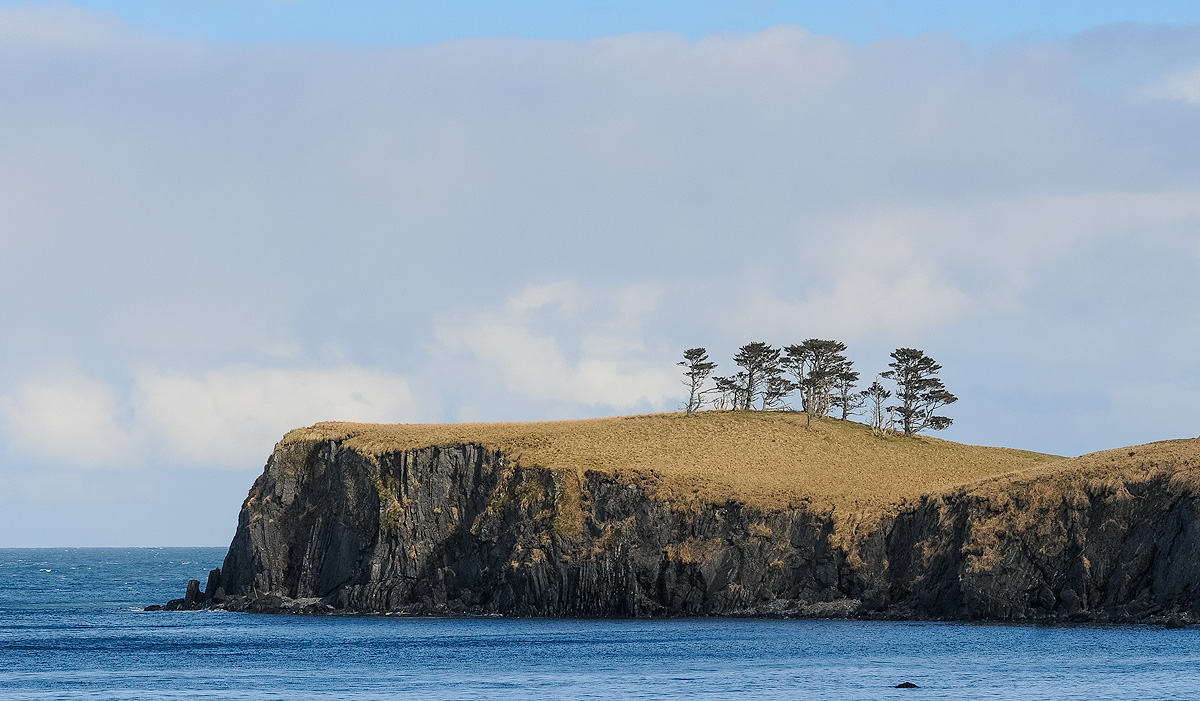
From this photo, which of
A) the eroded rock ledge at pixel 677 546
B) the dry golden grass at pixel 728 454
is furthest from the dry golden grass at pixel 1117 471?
the dry golden grass at pixel 728 454

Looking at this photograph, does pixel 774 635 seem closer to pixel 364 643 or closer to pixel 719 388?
pixel 364 643

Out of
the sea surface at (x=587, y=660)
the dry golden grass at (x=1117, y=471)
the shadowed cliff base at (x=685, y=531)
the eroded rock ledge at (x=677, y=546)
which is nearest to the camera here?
the sea surface at (x=587, y=660)

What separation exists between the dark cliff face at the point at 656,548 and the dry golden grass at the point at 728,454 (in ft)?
7.06

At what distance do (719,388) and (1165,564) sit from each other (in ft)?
240

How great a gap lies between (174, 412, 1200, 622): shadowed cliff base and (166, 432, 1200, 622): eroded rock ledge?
0.16 metres

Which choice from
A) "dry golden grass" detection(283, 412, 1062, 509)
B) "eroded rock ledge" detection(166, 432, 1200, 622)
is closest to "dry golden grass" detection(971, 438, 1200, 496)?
"eroded rock ledge" detection(166, 432, 1200, 622)

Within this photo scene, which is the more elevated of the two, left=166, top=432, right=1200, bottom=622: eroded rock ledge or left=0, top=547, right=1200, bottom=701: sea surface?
left=166, top=432, right=1200, bottom=622: eroded rock ledge

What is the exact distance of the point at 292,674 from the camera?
7469cm

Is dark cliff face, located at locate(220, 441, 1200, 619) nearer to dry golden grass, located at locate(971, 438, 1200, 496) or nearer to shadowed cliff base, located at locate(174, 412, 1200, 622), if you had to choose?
shadowed cliff base, located at locate(174, 412, 1200, 622)

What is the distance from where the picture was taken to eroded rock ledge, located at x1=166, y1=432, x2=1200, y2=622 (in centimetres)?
10012

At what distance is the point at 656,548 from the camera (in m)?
113

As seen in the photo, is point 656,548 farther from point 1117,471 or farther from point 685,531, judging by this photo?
point 1117,471

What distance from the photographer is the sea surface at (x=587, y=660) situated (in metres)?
66.0

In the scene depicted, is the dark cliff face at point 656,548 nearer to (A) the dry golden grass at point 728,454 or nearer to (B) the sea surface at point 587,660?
(A) the dry golden grass at point 728,454
